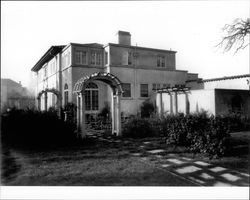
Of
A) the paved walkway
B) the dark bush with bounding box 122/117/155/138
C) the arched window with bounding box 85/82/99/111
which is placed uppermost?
the arched window with bounding box 85/82/99/111

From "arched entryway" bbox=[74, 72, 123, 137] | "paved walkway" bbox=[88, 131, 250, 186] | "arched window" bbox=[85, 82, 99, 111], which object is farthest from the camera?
"arched window" bbox=[85, 82, 99, 111]

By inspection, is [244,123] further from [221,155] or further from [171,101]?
[221,155]

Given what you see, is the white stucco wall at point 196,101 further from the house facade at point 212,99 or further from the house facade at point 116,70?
the house facade at point 116,70

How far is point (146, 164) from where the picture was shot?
22.5ft

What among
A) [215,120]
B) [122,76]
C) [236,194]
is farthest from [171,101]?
[236,194]

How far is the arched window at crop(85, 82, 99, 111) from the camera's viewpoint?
2161cm

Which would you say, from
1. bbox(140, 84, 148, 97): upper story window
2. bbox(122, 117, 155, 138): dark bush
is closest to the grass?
bbox(122, 117, 155, 138): dark bush

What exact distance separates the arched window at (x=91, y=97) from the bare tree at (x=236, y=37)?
13.8m

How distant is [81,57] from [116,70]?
11.2 ft

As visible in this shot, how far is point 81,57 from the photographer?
21.8 m

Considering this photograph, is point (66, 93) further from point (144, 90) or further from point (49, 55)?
point (144, 90)

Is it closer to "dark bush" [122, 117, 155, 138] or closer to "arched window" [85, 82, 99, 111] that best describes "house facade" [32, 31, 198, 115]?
"arched window" [85, 82, 99, 111]

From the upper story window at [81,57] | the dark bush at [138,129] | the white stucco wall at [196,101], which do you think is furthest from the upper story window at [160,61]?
the dark bush at [138,129]

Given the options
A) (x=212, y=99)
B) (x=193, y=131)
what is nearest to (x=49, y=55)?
(x=212, y=99)
